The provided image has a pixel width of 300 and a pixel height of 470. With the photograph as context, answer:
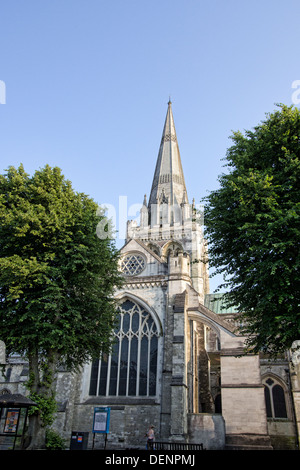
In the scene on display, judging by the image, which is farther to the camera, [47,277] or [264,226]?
[47,277]

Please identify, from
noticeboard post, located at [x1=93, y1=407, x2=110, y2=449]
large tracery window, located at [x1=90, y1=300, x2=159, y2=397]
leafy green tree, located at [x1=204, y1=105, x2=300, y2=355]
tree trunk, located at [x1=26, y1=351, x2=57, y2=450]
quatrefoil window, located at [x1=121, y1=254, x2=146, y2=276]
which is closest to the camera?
leafy green tree, located at [x1=204, y1=105, x2=300, y2=355]

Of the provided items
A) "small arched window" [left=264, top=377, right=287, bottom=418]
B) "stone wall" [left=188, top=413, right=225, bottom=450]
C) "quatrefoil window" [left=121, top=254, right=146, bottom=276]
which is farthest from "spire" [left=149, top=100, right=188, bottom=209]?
"stone wall" [left=188, top=413, right=225, bottom=450]

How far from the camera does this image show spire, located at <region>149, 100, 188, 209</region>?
126ft

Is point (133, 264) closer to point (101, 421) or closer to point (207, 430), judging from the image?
point (207, 430)

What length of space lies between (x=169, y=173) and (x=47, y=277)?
2834 centimetres

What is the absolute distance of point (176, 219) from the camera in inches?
1417

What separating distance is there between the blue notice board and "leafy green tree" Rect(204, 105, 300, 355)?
683 cm

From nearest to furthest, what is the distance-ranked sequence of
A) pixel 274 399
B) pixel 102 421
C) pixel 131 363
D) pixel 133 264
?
pixel 102 421 < pixel 131 363 < pixel 274 399 < pixel 133 264

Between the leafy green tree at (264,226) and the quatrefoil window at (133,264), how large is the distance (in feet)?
36.4

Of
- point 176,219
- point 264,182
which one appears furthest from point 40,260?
point 176,219

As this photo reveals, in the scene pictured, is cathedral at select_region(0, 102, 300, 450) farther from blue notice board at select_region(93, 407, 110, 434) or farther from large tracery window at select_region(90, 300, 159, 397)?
blue notice board at select_region(93, 407, 110, 434)

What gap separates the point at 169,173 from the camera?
40.0 metres

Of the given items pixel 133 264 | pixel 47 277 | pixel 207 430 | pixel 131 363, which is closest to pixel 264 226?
pixel 47 277

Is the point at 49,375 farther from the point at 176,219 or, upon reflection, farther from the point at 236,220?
the point at 176,219
